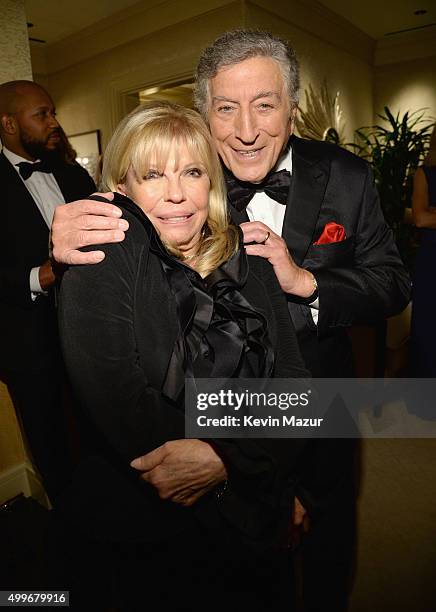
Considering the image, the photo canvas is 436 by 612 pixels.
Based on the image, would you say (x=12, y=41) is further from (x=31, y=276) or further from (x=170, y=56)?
(x=170, y=56)

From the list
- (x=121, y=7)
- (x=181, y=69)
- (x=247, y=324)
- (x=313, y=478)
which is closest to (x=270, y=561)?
(x=313, y=478)

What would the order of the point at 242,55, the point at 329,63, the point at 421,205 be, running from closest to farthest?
the point at 242,55 → the point at 421,205 → the point at 329,63

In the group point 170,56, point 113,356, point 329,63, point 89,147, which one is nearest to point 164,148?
point 113,356

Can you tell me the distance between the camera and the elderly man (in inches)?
58.1

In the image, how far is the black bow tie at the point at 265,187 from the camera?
1.61 metres

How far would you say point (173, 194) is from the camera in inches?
47.9

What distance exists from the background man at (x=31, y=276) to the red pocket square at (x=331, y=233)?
3.99ft

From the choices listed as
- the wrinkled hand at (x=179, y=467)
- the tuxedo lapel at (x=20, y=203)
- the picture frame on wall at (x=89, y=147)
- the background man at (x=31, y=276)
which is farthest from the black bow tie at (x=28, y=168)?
the picture frame on wall at (x=89, y=147)

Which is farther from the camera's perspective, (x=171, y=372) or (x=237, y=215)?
(x=237, y=215)

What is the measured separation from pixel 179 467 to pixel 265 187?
1020 millimetres

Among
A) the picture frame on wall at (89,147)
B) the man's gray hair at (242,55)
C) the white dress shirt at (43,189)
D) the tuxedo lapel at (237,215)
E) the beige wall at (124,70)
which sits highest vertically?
the beige wall at (124,70)

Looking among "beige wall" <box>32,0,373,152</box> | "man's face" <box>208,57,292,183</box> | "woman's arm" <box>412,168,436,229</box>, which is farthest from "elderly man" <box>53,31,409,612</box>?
"beige wall" <box>32,0,373,152</box>

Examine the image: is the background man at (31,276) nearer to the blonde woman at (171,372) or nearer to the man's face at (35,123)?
the man's face at (35,123)

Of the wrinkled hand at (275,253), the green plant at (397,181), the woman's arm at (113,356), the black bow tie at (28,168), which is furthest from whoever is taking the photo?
the green plant at (397,181)
